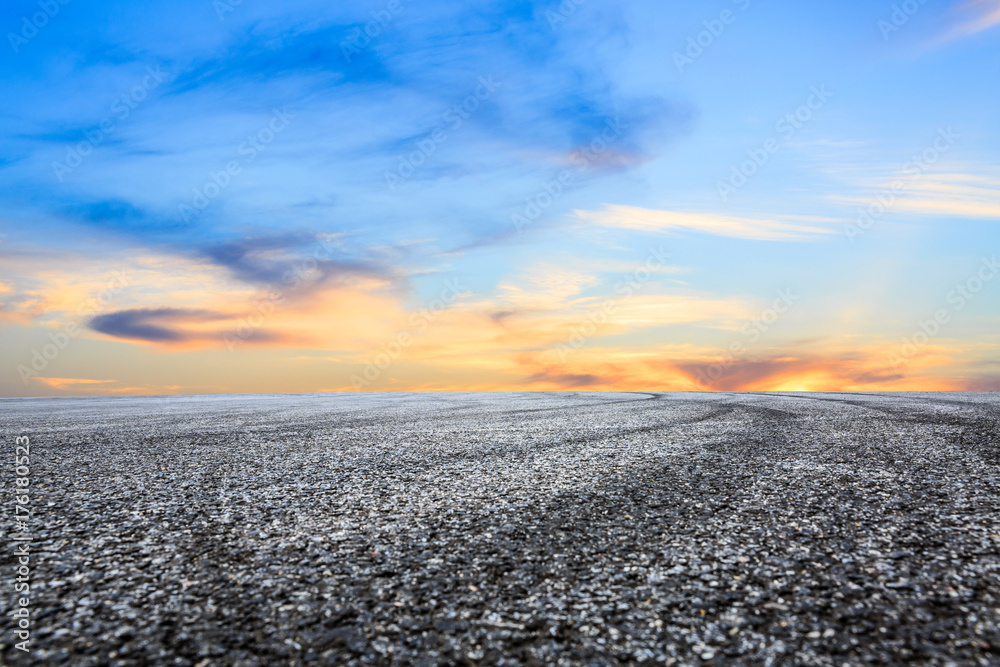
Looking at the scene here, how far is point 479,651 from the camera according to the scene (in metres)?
2.17

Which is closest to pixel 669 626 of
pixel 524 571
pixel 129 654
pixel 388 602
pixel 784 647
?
pixel 784 647

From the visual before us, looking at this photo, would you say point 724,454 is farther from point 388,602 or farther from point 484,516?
point 388,602

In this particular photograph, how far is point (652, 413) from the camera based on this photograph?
455 inches

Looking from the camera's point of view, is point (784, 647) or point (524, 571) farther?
point (524, 571)

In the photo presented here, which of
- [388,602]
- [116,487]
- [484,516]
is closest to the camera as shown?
[388,602]

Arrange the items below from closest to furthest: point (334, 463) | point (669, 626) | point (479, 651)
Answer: point (479, 651)
point (669, 626)
point (334, 463)

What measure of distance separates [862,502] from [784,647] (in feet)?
8.21

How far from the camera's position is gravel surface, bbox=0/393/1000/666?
224 cm

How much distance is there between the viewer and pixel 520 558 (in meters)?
3.07

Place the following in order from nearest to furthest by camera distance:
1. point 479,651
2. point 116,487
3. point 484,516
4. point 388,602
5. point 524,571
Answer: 1. point 479,651
2. point 388,602
3. point 524,571
4. point 484,516
5. point 116,487

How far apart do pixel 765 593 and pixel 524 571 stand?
3.84ft

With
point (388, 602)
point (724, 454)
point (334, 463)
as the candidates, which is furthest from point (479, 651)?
point (724, 454)

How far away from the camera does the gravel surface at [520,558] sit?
2.24m

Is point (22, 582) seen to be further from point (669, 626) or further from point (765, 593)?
point (765, 593)
